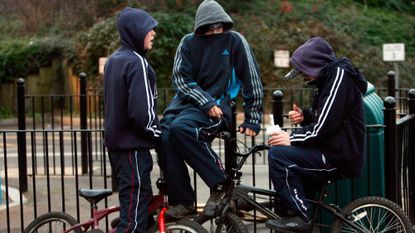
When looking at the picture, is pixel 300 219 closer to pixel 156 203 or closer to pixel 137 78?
pixel 156 203

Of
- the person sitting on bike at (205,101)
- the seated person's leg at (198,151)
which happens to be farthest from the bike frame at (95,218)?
the seated person's leg at (198,151)

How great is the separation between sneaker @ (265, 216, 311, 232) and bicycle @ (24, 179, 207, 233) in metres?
0.47

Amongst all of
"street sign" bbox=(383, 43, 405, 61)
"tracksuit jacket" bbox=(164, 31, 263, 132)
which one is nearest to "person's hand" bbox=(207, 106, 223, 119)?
"tracksuit jacket" bbox=(164, 31, 263, 132)

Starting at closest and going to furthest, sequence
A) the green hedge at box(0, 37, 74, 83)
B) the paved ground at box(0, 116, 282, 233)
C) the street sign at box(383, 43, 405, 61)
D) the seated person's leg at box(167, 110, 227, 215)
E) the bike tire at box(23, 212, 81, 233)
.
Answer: the seated person's leg at box(167, 110, 227, 215) → the bike tire at box(23, 212, 81, 233) → the paved ground at box(0, 116, 282, 233) → the street sign at box(383, 43, 405, 61) → the green hedge at box(0, 37, 74, 83)

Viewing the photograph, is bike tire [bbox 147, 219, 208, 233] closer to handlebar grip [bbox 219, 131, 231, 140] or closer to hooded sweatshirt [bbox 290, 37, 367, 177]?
handlebar grip [bbox 219, 131, 231, 140]

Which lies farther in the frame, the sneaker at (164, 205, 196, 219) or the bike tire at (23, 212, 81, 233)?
the bike tire at (23, 212, 81, 233)

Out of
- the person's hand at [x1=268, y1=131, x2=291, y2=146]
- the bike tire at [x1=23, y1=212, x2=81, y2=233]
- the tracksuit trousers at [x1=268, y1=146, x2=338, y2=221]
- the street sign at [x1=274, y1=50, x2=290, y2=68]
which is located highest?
the street sign at [x1=274, y1=50, x2=290, y2=68]

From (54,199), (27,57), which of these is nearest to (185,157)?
(54,199)

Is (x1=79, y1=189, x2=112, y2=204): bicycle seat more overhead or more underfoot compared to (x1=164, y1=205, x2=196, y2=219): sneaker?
more overhead

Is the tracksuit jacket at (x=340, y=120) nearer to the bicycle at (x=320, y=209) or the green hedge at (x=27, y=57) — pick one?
the bicycle at (x=320, y=209)

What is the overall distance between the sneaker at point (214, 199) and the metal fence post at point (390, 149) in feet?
5.01

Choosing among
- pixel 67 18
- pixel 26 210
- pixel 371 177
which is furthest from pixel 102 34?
pixel 371 177

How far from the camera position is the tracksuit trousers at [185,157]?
4.86m

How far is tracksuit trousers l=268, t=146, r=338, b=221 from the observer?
496 cm
